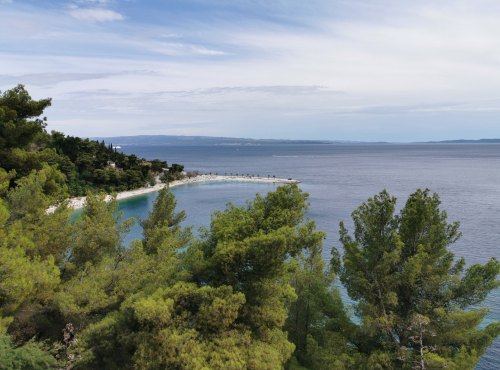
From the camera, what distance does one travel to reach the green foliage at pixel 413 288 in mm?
11922

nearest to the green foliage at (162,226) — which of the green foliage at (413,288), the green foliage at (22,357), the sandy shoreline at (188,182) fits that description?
the green foliage at (22,357)

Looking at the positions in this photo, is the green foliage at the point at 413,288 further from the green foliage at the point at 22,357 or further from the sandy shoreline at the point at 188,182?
the sandy shoreline at the point at 188,182

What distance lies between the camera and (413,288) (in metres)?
12.8

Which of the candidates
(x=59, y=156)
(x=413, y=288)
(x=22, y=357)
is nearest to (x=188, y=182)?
(x=59, y=156)

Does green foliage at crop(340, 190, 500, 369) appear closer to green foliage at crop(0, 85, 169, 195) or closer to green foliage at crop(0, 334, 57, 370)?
green foliage at crop(0, 334, 57, 370)

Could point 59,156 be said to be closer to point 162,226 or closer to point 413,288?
point 162,226

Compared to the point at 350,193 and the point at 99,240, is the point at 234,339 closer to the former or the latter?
the point at 99,240

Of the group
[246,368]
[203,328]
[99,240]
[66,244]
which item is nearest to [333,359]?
[246,368]

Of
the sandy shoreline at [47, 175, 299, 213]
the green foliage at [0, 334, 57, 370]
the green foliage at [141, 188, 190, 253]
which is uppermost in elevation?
the green foliage at [141, 188, 190, 253]

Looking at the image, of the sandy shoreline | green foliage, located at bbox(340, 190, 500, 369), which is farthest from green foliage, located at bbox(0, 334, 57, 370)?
the sandy shoreline

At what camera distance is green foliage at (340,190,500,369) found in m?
11.9

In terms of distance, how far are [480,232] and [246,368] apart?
123ft

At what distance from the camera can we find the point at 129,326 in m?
10.8

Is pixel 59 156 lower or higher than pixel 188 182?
higher
